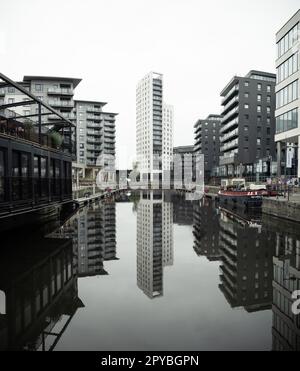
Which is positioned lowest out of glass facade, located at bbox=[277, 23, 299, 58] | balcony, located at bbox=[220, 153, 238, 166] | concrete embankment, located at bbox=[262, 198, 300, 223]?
concrete embankment, located at bbox=[262, 198, 300, 223]

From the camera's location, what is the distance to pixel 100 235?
55.1 feet

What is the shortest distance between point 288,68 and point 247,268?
3731 centimetres

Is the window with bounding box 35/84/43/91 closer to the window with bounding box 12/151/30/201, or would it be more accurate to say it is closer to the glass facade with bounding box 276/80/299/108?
the glass facade with bounding box 276/80/299/108

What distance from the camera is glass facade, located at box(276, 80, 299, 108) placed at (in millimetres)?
36719

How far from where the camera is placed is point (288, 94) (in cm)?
3856

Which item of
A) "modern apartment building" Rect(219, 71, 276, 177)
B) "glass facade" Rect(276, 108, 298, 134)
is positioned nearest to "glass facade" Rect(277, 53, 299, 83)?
"glass facade" Rect(276, 108, 298, 134)

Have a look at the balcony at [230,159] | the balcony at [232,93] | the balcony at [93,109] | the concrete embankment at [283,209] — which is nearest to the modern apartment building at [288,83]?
the concrete embankment at [283,209]

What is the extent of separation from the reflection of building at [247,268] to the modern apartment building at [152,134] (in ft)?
445

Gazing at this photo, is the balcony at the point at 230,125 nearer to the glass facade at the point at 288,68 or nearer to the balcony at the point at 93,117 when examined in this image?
the glass facade at the point at 288,68

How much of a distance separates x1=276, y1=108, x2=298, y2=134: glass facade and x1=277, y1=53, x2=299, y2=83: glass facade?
5216 mm

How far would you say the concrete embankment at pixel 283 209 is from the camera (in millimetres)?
20438
